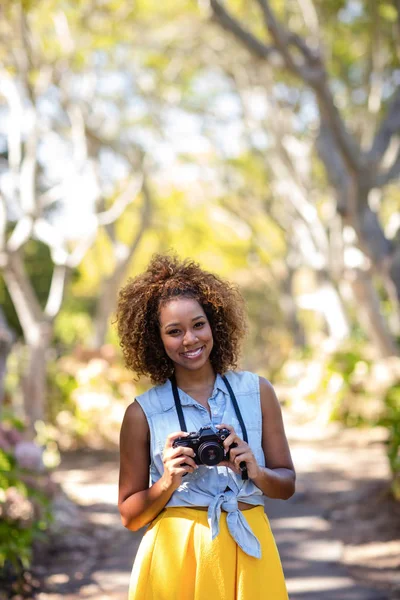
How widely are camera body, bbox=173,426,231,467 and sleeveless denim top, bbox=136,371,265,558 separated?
0.53 ft

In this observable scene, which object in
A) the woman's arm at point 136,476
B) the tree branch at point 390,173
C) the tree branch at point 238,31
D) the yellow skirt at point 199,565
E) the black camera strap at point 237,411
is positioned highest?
the tree branch at point 238,31

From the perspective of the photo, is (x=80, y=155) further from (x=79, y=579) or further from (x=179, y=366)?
(x=179, y=366)

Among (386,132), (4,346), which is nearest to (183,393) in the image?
(4,346)

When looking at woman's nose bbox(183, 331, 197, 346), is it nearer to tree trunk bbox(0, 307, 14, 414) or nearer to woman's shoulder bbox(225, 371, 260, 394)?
woman's shoulder bbox(225, 371, 260, 394)

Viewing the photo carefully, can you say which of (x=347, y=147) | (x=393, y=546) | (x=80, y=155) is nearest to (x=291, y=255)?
(x=80, y=155)

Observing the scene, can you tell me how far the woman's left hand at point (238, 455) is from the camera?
2.22m

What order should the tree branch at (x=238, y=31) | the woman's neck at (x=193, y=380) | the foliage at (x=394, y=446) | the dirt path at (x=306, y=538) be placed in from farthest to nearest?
the tree branch at (x=238, y=31) → the foliage at (x=394, y=446) → the dirt path at (x=306, y=538) → the woman's neck at (x=193, y=380)

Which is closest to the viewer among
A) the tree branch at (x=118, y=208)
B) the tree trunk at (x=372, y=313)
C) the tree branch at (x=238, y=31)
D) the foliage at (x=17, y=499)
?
the foliage at (x=17, y=499)

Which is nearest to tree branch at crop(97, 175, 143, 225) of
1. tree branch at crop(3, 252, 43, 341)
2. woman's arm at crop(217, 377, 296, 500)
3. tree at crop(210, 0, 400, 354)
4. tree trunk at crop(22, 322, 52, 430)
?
tree branch at crop(3, 252, 43, 341)

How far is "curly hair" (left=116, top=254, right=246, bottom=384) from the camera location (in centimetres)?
254

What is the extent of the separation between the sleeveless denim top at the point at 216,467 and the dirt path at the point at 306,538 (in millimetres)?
2684

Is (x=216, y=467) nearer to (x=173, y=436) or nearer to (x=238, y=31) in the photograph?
(x=173, y=436)

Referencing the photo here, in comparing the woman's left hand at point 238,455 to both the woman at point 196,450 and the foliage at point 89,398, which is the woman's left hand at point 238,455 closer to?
the woman at point 196,450

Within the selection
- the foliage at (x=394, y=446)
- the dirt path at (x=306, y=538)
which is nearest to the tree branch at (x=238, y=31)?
the foliage at (x=394, y=446)
